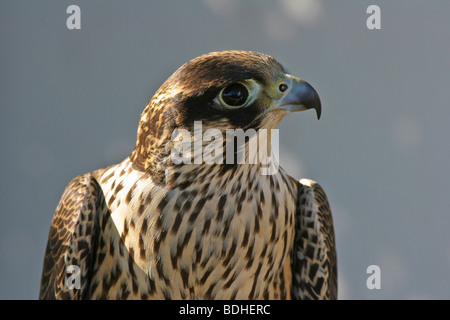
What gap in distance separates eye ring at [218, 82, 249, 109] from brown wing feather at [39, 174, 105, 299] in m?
0.54

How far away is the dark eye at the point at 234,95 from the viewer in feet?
4.40

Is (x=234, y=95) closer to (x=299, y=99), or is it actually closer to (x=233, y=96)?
(x=233, y=96)

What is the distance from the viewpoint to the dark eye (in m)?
1.34

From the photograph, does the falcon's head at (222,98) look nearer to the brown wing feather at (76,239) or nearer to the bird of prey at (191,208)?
the bird of prey at (191,208)

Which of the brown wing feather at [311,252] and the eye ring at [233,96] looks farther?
the brown wing feather at [311,252]

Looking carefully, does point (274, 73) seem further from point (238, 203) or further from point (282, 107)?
point (238, 203)

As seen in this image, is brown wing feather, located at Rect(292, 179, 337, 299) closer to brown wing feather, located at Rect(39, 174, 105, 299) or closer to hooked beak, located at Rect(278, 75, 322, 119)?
hooked beak, located at Rect(278, 75, 322, 119)

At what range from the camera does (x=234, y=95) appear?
1.35 meters

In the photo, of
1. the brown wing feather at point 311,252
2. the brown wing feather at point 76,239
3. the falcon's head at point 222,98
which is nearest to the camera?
the falcon's head at point 222,98

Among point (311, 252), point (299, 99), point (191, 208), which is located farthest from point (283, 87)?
point (311, 252)

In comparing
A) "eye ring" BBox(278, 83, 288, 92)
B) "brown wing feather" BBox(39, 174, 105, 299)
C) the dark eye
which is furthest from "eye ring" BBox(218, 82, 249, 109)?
"brown wing feather" BBox(39, 174, 105, 299)

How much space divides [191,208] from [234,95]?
→ 1.11ft

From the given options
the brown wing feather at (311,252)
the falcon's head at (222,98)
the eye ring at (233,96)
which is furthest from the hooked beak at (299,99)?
the brown wing feather at (311,252)
